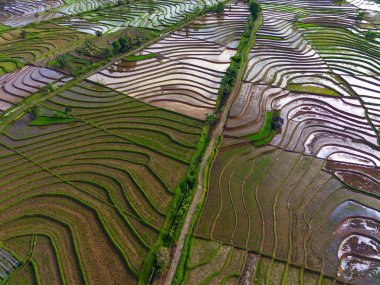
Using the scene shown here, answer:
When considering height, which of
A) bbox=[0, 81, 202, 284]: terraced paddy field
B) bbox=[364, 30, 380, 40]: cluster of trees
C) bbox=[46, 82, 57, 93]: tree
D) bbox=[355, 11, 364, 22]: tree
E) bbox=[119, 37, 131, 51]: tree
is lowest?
bbox=[0, 81, 202, 284]: terraced paddy field

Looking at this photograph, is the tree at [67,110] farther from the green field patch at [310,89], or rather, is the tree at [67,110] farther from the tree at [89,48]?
the green field patch at [310,89]

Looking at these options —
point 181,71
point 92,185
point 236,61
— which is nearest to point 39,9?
point 181,71

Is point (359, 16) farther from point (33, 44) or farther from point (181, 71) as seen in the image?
point (33, 44)

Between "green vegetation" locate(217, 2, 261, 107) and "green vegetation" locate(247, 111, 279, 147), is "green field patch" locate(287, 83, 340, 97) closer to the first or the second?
"green vegetation" locate(247, 111, 279, 147)

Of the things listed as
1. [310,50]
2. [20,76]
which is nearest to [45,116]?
[20,76]

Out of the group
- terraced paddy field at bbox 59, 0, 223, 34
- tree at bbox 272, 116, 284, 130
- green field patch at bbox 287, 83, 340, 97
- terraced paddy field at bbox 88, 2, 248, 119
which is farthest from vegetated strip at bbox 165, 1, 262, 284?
terraced paddy field at bbox 59, 0, 223, 34

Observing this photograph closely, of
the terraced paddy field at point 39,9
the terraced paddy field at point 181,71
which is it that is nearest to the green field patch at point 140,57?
the terraced paddy field at point 181,71
